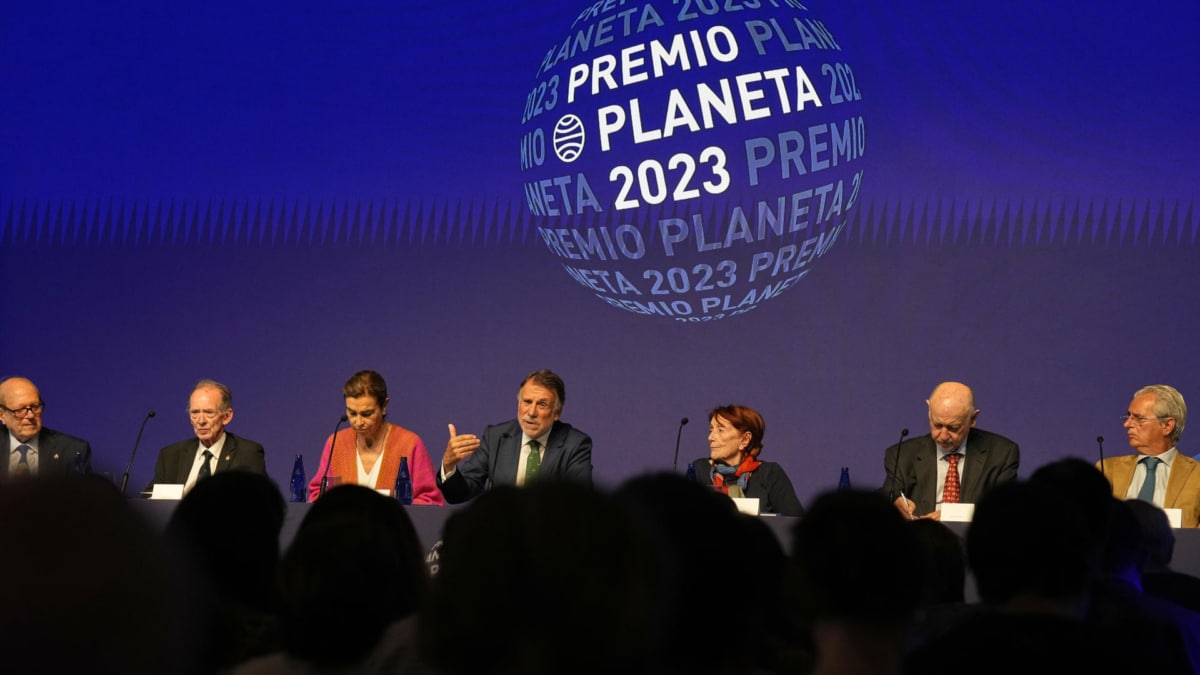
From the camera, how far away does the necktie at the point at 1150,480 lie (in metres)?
4.88

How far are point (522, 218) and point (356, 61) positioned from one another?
1158 millimetres

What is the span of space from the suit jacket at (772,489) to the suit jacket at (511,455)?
1.64ft

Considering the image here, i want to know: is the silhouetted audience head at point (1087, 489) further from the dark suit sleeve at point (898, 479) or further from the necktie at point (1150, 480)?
the necktie at point (1150, 480)

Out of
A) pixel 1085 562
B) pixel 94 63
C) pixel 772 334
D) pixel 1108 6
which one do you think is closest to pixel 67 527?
pixel 1085 562

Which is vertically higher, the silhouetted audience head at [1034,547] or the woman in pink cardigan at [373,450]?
the silhouetted audience head at [1034,547]

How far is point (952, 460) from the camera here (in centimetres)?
502

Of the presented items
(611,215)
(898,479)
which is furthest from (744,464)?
(611,215)

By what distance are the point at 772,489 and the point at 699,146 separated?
164 cm

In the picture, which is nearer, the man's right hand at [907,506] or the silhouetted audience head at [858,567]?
the silhouetted audience head at [858,567]

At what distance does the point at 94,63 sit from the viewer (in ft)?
21.9

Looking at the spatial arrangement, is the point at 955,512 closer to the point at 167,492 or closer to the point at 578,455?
the point at 578,455

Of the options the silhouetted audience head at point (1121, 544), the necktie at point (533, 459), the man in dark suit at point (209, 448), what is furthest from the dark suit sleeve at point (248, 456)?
the silhouetted audience head at point (1121, 544)

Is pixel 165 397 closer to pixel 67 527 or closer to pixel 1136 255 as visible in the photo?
pixel 1136 255

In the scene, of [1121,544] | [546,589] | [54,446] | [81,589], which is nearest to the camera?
[81,589]
